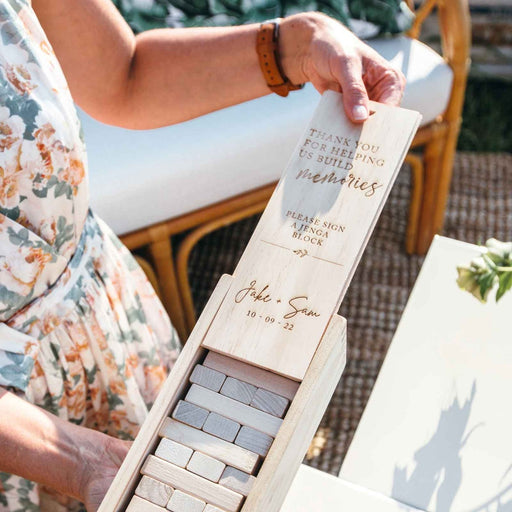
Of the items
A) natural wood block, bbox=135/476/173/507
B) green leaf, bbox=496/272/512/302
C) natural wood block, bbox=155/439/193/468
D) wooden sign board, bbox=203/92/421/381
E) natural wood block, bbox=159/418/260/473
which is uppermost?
green leaf, bbox=496/272/512/302

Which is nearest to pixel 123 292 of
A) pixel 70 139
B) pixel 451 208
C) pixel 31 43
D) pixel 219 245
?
pixel 70 139

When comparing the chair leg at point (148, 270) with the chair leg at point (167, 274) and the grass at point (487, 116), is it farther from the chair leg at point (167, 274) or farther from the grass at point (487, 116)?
the grass at point (487, 116)

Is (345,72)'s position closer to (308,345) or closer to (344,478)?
(308,345)

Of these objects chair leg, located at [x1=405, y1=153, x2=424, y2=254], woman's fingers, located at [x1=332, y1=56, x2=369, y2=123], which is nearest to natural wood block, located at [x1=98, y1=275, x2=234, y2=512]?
woman's fingers, located at [x1=332, y1=56, x2=369, y2=123]

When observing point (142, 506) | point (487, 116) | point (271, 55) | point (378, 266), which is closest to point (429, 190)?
point (378, 266)

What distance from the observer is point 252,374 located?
0.62 meters

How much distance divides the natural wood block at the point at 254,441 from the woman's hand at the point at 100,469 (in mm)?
176

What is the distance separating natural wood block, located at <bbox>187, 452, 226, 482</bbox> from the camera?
22.8 inches

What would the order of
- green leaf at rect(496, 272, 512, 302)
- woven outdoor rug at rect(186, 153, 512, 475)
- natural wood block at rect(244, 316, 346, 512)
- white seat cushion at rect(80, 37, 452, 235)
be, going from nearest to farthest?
natural wood block at rect(244, 316, 346, 512) → green leaf at rect(496, 272, 512, 302) → white seat cushion at rect(80, 37, 452, 235) → woven outdoor rug at rect(186, 153, 512, 475)

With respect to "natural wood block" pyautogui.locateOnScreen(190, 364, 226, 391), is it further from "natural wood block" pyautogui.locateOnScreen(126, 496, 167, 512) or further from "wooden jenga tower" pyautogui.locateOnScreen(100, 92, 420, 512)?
"natural wood block" pyautogui.locateOnScreen(126, 496, 167, 512)

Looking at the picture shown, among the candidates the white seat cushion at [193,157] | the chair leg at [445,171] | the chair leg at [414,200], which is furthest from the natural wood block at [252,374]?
the chair leg at [445,171]

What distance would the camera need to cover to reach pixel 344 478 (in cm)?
79

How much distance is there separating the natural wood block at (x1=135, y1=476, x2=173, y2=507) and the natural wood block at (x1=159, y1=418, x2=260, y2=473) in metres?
0.04

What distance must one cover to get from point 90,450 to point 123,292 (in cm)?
33
